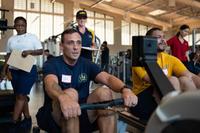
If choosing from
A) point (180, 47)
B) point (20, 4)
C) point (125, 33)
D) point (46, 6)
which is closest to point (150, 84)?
point (180, 47)

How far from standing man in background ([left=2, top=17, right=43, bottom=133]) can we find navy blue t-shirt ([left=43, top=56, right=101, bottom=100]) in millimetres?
1560

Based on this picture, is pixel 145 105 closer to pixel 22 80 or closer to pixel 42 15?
pixel 22 80

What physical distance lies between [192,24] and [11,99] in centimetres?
1581

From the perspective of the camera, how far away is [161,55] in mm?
2709

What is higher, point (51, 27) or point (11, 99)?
point (51, 27)

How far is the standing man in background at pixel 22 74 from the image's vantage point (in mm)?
3564

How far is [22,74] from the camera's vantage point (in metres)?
3.63

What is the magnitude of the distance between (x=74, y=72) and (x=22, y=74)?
1.68 meters

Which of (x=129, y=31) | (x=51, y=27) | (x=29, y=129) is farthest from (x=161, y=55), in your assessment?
(x=129, y=31)

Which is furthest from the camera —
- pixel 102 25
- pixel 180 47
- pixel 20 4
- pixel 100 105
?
pixel 102 25

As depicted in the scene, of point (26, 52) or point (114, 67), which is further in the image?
point (114, 67)

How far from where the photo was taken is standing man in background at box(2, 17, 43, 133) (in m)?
3.56

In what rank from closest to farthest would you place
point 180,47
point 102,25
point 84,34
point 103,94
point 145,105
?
point 103,94 → point 145,105 → point 84,34 → point 180,47 → point 102,25

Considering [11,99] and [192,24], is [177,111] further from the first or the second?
[192,24]
